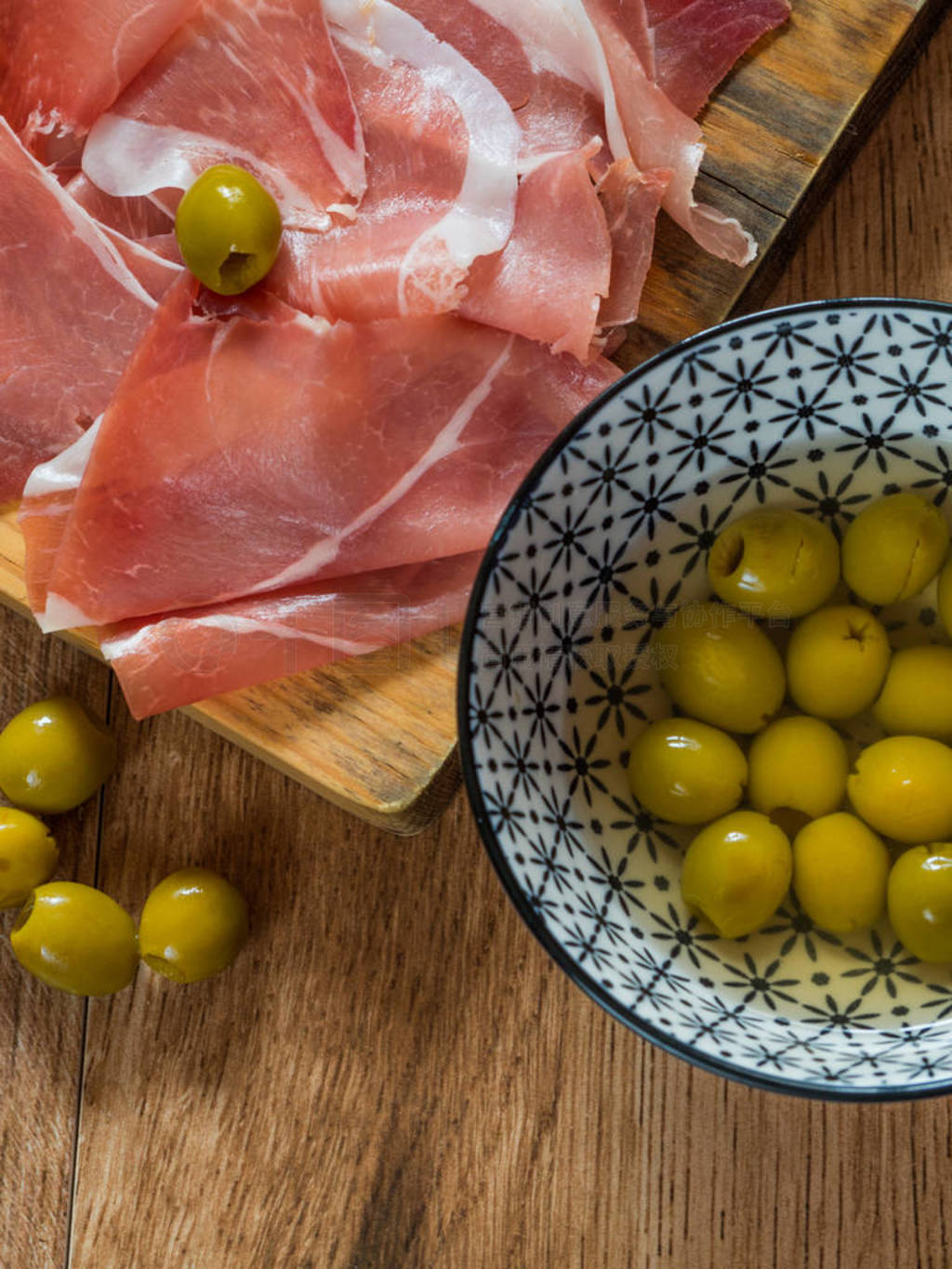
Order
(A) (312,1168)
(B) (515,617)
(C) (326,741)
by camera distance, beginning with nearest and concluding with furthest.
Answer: (B) (515,617) < (C) (326,741) < (A) (312,1168)

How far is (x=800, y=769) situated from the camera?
2.99 feet

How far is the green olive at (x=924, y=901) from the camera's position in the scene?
0.84m

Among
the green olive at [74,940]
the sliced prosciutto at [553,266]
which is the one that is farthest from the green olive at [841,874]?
the green olive at [74,940]

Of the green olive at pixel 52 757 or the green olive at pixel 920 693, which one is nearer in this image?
the green olive at pixel 920 693

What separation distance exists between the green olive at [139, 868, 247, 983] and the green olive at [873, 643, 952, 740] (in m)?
0.55

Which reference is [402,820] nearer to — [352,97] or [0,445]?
[0,445]

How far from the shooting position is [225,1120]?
1083mm

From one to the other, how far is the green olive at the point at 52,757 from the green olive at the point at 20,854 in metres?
0.02

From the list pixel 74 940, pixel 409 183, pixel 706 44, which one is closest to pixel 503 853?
pixel 74 940

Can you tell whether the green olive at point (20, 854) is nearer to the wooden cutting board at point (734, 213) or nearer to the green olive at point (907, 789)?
the wooden cutting board at point (734, 213)

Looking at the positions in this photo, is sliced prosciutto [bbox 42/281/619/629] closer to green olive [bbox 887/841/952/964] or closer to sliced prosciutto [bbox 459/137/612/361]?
sliced prosciutto [bbox 459/137/612/361]

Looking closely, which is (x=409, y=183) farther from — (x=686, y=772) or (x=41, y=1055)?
(x=41, y=1055)

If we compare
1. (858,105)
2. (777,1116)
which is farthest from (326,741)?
(858,105)

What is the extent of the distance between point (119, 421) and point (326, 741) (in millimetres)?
295
